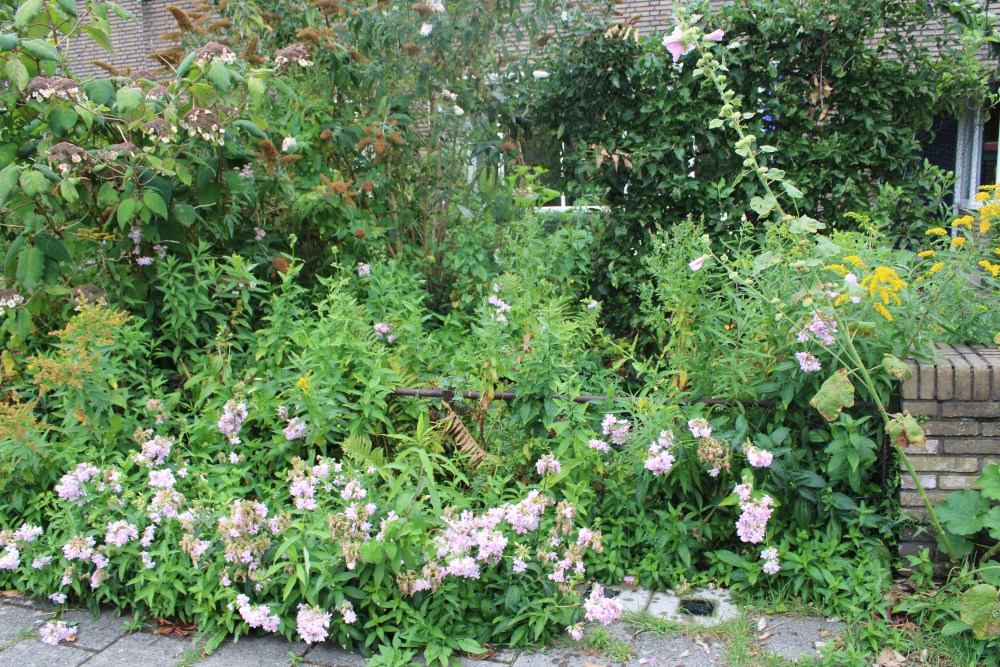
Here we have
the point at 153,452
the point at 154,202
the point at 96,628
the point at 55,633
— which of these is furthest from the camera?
the point at 154,202

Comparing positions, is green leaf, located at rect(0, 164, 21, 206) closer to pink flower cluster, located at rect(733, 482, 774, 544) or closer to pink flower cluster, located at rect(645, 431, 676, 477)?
pink flower cluster, located at rect(645, 431, 676, 477)

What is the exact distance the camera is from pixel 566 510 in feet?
9.17

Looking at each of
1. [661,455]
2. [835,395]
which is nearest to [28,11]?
[661,455]

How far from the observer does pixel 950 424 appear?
9.27ft

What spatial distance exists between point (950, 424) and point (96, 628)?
3.16 metres

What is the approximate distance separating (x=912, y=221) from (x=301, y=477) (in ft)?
14.2

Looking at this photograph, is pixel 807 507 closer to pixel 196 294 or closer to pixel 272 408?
pixel 272 408

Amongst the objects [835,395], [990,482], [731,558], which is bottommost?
[731,558]

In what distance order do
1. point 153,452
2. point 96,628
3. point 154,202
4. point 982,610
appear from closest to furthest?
point 982,610, point 96,628, point 153,452, point 154,202

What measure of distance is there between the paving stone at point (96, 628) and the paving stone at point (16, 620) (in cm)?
10

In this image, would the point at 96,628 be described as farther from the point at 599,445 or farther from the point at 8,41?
the point at 8,41

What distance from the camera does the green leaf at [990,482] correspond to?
8.75ft

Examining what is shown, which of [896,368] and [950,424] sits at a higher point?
[896,368]

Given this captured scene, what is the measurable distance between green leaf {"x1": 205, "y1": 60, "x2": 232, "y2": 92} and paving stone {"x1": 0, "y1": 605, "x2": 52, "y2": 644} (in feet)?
7.37
